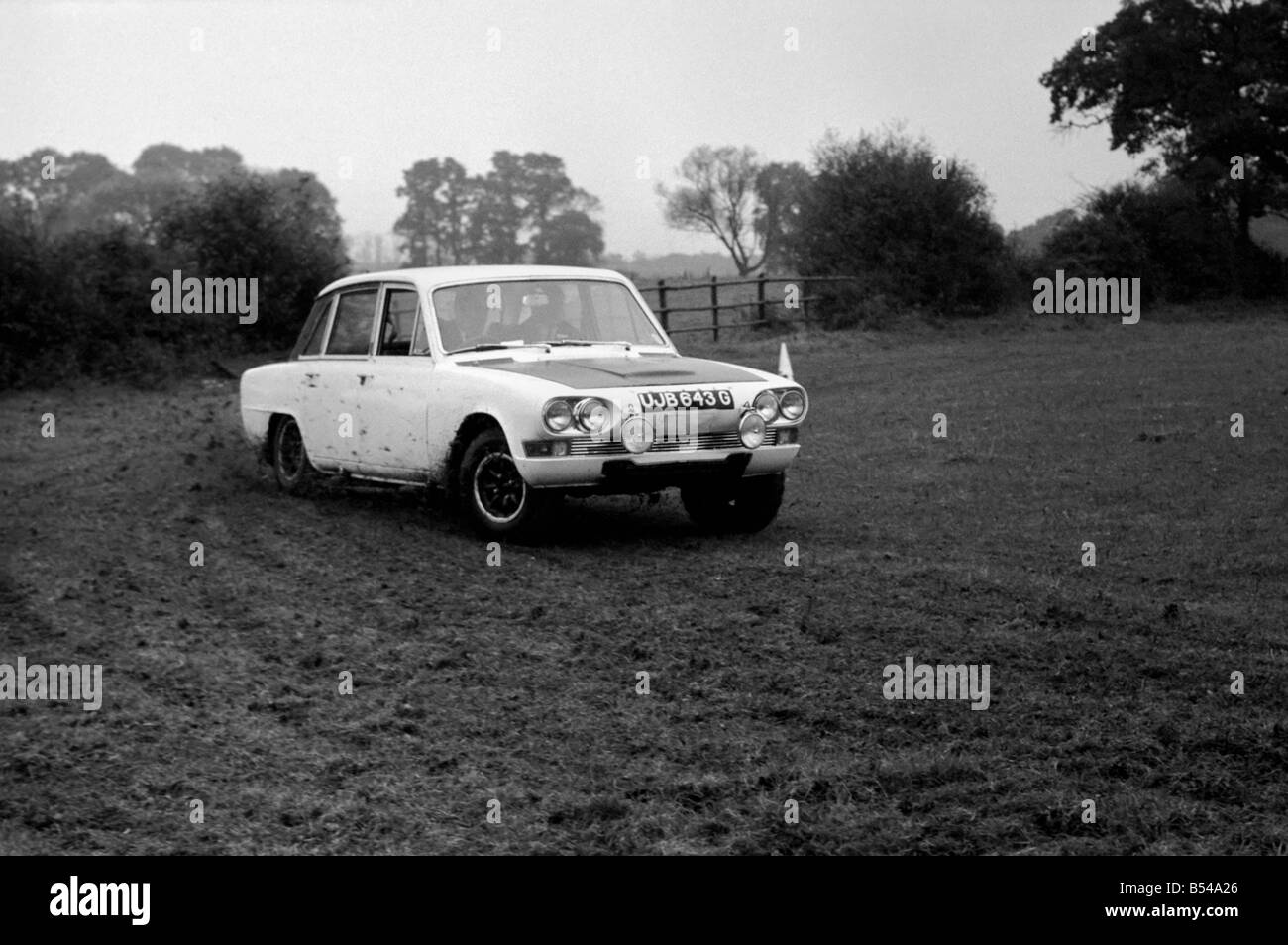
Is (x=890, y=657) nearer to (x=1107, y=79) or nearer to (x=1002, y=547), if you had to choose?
(x=1002, y=547)

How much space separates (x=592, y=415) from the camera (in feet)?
31.5

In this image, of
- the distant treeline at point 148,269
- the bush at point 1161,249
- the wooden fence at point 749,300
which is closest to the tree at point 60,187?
the distant treeline at point 148,269

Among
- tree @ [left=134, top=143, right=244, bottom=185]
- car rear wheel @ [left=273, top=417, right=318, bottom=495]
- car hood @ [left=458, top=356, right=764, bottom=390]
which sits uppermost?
tree @ [left=134, top=143, right=244, bottom=185]

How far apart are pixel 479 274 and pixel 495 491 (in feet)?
5.76

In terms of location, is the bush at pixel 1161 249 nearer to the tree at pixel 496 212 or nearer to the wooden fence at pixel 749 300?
the wooden fence at pixel 749 300

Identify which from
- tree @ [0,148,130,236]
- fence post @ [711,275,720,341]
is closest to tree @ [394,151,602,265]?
tree @ [0,148,130,236]

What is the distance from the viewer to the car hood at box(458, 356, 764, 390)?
9828 millimetres

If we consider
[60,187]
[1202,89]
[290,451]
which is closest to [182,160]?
[60,187]

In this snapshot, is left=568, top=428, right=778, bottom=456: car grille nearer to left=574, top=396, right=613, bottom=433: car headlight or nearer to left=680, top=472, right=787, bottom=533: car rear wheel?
left=574, top=396, right=613, bottom=433: car headlight

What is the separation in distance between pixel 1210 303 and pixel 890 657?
3643 centimetres

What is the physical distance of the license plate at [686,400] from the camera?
31.8 ft

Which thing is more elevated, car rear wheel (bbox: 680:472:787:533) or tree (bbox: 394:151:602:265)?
tree (bbox: 394:151:602:265)

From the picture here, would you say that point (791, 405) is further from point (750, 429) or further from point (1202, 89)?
point (1202, 89)
